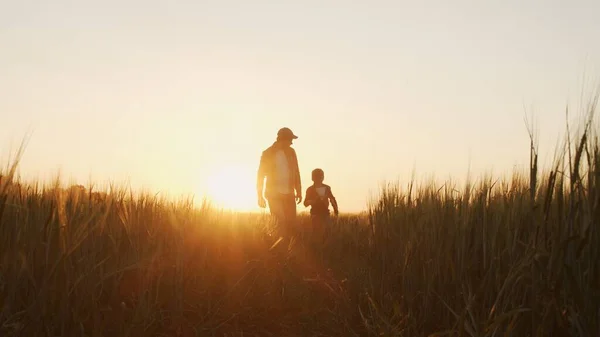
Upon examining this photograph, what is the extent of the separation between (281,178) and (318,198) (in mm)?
1793

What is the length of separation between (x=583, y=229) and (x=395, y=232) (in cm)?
214

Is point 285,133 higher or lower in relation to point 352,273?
higher

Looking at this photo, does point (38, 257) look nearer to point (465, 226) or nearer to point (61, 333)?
point (61, 333)

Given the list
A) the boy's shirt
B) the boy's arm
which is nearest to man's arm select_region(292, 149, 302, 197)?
the boy's shirt

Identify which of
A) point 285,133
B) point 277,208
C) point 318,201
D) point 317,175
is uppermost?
point 285,133

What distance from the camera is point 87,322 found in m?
2.44

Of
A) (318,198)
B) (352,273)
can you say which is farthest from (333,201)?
(352,273)

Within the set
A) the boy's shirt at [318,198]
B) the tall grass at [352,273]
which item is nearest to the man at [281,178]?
the boy's shirt at [318,198]

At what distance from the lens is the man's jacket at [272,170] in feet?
24.3

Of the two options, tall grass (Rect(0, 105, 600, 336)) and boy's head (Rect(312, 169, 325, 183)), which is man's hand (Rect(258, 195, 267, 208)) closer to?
boy's head (Rect(312, 169, 325, 183))

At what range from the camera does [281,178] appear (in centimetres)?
738

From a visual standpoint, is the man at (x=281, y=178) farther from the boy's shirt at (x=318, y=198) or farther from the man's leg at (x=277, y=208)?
the boy's shirt at (x=318, y=198)

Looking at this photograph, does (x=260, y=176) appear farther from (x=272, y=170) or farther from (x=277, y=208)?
(x=277, y=208)

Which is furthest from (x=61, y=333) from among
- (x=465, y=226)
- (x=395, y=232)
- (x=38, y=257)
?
(x=395, y=232)
